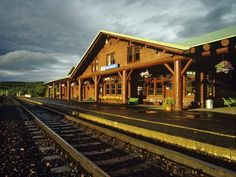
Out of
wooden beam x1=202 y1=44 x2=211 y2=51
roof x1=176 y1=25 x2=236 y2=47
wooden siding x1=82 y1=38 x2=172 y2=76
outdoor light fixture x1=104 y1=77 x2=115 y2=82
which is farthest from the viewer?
outdoor light fixture x1=104 y1=77 x2=115 y2=82

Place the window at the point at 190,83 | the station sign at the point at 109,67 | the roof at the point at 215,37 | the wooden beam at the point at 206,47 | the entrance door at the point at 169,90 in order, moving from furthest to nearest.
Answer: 1. the station sign at the point at 109,67
2. the entrance door at the point at 169,90
3. the window at the point at 190,83
4. the wooden beam at the point at 206,47
5. the roof at the point at 215,37

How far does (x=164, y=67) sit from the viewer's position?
67.8ft

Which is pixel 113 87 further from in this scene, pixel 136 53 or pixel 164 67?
pixel 164 67

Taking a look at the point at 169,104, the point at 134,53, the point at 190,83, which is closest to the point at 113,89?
the point at 134,53

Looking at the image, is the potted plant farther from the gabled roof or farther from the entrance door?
the entrance door

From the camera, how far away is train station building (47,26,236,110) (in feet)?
46.1

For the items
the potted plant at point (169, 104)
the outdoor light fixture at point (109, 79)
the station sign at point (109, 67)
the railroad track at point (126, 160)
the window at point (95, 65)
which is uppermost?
the window at point (95, 65)

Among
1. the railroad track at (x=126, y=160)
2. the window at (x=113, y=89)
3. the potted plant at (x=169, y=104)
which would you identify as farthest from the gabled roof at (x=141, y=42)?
the railroad track at (x=126, y=160)

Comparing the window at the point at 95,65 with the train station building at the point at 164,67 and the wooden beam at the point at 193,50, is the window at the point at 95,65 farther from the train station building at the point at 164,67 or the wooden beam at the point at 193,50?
the wooden beam at the point at 193,50

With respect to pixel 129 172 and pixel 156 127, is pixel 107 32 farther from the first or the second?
pixel 129 172

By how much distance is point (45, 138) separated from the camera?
26.4 feet

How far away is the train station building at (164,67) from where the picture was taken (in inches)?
553

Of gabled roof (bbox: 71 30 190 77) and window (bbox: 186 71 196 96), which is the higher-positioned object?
gabled roof (bbox: 71 30 190 77)

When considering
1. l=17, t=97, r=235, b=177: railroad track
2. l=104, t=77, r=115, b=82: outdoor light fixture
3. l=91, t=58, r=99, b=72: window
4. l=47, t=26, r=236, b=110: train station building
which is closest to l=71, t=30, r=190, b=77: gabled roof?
l=47, t=26, r=236, b=110: train station building
